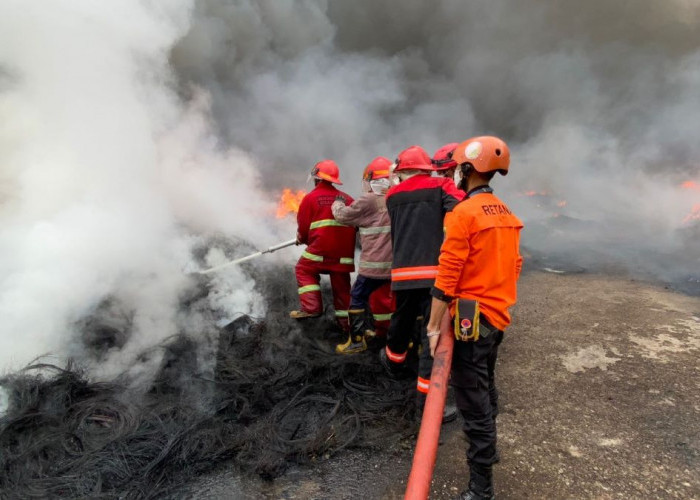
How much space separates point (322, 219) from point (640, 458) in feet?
11.0

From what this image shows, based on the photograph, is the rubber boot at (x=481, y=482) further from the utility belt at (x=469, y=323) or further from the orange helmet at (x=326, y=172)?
the orange helmet at (x=326, y=172)

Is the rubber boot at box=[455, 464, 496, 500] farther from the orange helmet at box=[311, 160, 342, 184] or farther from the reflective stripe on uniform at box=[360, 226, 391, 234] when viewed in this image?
the orange helmet at box=[311, 160, 342, 184]

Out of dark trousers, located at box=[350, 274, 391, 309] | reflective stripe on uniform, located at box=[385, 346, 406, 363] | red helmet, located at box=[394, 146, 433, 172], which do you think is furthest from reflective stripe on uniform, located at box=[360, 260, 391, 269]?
red helmet, located at box=[394, 146, 433, 172]

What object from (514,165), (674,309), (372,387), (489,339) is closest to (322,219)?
(372,387)

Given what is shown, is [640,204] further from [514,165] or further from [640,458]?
[640,458]

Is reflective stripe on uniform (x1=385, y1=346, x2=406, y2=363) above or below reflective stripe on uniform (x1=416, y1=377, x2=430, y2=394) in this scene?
above

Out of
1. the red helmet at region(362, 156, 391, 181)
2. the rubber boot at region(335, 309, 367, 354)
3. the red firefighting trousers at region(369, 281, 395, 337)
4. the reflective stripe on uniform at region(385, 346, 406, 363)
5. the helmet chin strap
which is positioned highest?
the red helmet at region(362, 156, 391, 181)

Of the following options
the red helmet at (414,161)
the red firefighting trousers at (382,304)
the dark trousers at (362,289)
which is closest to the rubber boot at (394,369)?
the red firefighting trousers at (382,304)

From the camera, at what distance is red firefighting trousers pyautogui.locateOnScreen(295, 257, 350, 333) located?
432 centimetres

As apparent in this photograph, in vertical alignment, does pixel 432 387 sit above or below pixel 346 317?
below

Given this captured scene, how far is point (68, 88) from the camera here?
188 inches

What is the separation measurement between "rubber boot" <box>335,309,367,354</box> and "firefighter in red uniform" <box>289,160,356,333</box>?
9 centimetres

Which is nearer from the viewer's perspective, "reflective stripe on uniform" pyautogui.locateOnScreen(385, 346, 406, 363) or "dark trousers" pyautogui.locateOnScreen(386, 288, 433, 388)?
"dark trousers" pyautogui.locateOnScreen(386, 288, 433, 388)

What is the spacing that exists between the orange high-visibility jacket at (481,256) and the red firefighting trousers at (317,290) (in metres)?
2.35
